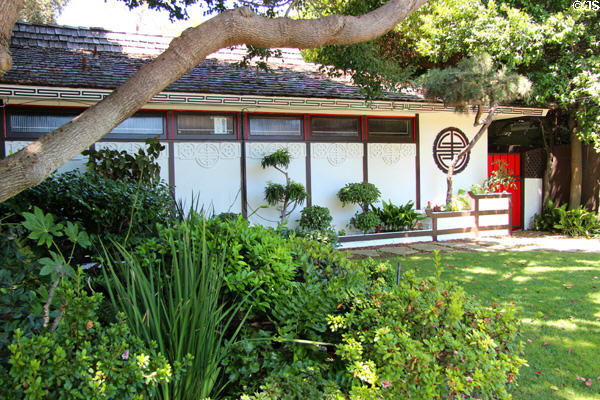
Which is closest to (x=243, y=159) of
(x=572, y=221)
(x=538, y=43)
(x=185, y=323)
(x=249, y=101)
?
(x=249, y=101)

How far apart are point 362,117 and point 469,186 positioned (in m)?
3.42

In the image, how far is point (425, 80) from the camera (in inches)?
356

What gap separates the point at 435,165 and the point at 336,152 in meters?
2.70

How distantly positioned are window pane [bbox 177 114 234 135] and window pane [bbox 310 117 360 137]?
1.86m

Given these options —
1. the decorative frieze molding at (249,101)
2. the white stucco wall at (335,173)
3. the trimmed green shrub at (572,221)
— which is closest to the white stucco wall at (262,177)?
the white stucco wall at (335,173)

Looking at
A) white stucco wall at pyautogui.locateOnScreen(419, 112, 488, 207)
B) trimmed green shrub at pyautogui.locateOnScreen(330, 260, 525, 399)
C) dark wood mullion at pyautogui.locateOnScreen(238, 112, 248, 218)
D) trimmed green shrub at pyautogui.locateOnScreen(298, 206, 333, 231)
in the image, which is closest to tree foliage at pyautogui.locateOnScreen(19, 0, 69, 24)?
dark wood mullion at pyautogui.locateOnScreen(238, 112, 248, 218)

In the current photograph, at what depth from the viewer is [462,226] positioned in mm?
9977

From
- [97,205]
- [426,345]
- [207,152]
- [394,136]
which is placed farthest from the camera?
[394,136]

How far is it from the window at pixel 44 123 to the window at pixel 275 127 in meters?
2.04

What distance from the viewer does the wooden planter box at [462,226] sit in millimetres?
9141

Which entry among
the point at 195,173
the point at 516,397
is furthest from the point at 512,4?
→ the point at 516,397

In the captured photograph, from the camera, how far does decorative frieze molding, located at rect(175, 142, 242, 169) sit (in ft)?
27.1

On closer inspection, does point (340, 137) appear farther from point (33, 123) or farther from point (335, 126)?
point (33, 123)

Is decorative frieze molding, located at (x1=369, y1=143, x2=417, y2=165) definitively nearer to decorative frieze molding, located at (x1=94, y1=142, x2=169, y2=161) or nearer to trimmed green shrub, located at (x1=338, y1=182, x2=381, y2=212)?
trimmed green shrub, located at (x1=338, y1=182, x2=381, y2=212)
